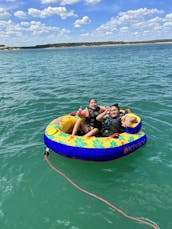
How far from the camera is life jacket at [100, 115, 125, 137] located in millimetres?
5746

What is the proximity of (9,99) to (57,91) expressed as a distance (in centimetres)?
270

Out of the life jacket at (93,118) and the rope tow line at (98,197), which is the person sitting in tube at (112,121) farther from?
the rope tow line at (98,197)

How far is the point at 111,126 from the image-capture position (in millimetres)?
5762

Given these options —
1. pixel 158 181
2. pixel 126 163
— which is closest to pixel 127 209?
pixel 158 181

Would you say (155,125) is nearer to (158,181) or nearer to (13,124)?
(158,181)

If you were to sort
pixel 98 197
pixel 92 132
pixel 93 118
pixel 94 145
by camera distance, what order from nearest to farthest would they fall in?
pixel 98 197, pixel 94 145, pixel 92 132, pixel 93 118

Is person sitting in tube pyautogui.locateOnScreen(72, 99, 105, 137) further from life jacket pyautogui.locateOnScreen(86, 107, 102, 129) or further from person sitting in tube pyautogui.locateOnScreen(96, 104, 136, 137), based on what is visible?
person sitting in tube pyautogui.locateOnScreen(96, 104, 136, 137)

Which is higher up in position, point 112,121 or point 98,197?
point 112,121

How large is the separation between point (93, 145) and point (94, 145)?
23 millimetres

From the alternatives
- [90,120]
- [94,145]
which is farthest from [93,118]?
[94,145]

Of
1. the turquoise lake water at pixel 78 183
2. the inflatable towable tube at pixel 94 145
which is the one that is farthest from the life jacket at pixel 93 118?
the turquoise lake water at pixel 78 183

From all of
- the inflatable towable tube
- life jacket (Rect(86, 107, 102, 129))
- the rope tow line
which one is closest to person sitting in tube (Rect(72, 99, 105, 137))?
life jacket (Rect(86, 107, 102, 129))

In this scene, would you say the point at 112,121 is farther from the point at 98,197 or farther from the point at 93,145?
the point at 98,197

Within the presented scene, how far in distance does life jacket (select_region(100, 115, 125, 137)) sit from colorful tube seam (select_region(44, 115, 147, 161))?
29 cm
